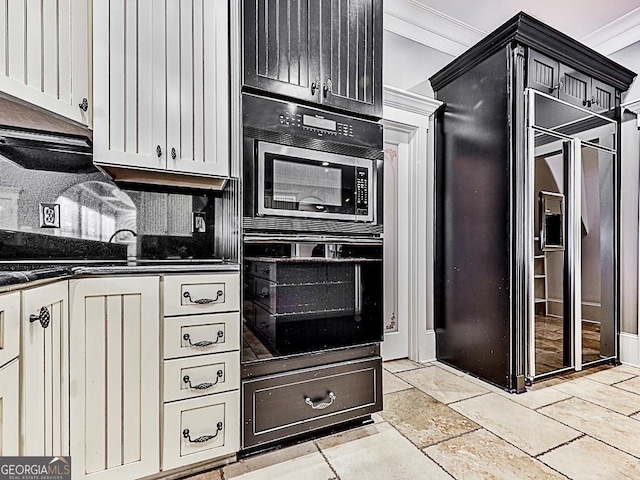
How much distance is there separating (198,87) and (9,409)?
1364 mm

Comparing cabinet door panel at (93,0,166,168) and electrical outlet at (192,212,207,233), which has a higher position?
cabinet door panel at (93,0,166,168)

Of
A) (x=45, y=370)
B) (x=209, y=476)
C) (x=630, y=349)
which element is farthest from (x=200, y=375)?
(x=630, y=349)

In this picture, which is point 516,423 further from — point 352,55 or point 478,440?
point 352,55

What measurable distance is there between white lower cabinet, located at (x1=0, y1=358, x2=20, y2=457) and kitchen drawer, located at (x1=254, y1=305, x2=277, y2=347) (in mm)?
851

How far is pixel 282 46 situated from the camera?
172cm

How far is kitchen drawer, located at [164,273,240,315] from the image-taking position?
56.3 inches

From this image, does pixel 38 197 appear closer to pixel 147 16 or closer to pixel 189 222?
pixel 189 222

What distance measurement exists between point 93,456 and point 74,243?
965mm

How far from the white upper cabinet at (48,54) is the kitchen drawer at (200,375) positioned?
107 centimetres

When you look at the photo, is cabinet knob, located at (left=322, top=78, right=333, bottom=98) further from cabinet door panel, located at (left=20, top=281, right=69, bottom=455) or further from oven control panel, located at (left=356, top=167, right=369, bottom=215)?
cabinet door panel, located at (left=20, top=281, right=69, bottom=455)

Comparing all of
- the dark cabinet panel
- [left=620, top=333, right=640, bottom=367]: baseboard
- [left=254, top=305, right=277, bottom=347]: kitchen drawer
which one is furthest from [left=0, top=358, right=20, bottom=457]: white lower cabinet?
[left=620, top=333, right=640, bottom=367]: baseboard

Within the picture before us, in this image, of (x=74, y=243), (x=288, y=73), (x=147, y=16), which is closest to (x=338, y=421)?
(x=74, y=243)

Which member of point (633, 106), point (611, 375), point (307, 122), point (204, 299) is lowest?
point (611, 375)

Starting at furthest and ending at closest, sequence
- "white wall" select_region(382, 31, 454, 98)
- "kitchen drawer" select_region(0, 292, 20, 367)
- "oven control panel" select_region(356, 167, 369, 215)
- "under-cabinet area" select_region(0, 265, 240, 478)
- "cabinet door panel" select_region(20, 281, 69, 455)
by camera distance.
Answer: "white wall" select_region(382, 31, 454, 98) → "oven control panel" select_region(356, 167, 369, 215) → "under-cabinet area" select_region(0, 265, 240, 478) → "cabinet door panel" select_region(20, 281, 69, 455) → "kitchen drawer" select_region(0, 292, 20, 367)
